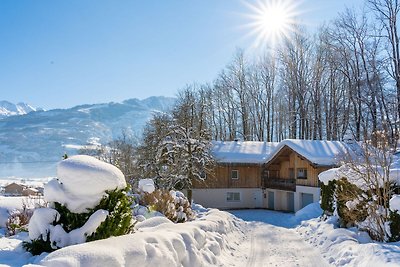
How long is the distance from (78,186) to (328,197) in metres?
13.0

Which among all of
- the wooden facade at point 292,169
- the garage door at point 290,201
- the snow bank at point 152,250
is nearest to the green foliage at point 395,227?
the snow bank at point 152,250

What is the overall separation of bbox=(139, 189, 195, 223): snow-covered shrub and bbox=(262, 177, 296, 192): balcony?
1568 cm

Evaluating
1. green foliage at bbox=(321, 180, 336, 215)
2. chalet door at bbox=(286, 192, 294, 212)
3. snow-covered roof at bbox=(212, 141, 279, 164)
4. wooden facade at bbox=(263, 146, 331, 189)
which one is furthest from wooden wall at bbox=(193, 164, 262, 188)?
green foliage at bbox=(321, 180, 336, 215)

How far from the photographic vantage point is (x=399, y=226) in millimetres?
10234

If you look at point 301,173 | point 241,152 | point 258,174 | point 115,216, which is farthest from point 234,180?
point 115,216

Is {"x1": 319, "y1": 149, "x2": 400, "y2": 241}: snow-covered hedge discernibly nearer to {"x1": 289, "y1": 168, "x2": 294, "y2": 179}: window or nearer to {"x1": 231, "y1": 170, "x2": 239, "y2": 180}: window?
{"x1": 289, "y1": 168, "x2": 294, "y2": 179}: window

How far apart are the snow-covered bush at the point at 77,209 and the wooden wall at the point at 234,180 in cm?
2430

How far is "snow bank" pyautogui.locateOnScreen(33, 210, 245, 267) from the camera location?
15.3 feet

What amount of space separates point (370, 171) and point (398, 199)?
5.10ft

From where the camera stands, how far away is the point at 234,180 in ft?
103

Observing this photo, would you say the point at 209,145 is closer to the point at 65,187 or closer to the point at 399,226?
the point at 399,226

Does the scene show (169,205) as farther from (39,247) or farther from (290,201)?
(290,201)

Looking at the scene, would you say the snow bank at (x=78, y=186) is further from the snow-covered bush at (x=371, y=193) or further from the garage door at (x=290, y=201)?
the garage door at (x=290, y=201)

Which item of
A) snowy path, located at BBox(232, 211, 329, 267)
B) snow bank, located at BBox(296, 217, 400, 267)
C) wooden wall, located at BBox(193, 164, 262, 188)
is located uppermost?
wooden wall, located at BBox(193, 164, 262, 188)
